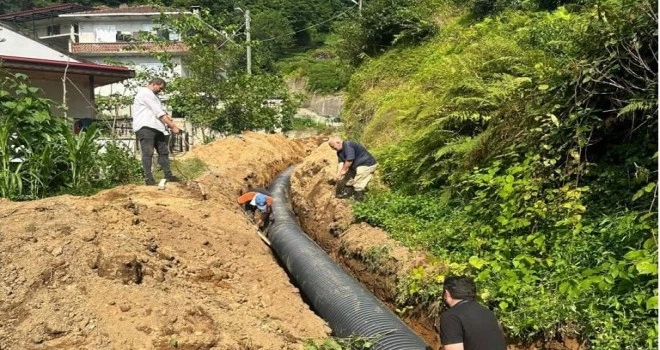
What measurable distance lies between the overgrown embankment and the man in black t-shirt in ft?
3.34

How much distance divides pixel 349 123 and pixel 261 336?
11124 millimetres

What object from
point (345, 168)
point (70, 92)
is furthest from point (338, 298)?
point (70, 92)

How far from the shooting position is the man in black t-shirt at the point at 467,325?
12.1ft

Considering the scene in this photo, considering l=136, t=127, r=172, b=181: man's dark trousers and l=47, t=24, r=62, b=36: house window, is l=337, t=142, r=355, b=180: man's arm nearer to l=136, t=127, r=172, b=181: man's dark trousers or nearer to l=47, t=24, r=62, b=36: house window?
l=136, t=127, r=172, b=181: man's dark trousers

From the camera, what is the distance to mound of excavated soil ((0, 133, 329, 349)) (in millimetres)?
4246

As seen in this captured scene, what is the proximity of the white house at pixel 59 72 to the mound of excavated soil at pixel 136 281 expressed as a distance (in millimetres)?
8019

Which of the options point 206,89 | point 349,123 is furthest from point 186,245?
point 206,89

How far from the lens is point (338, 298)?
5703mm

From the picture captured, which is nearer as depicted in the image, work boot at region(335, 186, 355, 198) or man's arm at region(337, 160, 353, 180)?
man's arm at region(337, 160, 353, 180)

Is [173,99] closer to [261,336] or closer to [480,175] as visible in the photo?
[480,175]

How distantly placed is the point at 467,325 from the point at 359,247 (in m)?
3.99

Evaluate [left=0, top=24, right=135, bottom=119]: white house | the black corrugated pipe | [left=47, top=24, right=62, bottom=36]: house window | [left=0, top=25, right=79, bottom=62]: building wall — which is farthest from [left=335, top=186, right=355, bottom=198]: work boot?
[left=47, top=24, right=62, bottom=36]: house window

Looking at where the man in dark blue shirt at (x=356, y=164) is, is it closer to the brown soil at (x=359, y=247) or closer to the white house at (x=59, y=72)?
the brown soil at (x=359, y=247)

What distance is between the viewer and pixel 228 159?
1409cm
